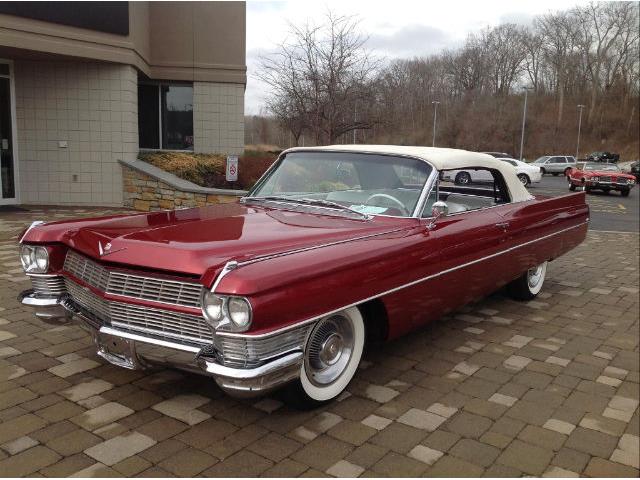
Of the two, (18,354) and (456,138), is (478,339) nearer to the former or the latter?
(18,354)

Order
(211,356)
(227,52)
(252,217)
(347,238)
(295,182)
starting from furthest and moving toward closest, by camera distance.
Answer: (227,52)
(295,182)
(252,217)
(347,238)
(211,356)

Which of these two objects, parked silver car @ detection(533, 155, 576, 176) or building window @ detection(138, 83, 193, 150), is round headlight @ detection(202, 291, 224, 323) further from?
parked silver car @ detection(533, 155, 576, 176)

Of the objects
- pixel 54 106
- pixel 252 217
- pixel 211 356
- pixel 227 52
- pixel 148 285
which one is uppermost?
pixel 227 52

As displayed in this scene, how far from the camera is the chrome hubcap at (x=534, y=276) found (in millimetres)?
5709

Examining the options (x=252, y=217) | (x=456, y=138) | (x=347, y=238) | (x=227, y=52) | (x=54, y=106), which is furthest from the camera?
(x=456, y=138)

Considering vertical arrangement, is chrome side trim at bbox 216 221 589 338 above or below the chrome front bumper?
above

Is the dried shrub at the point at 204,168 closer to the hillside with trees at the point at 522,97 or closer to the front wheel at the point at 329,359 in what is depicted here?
the front wheel at the point at 329,359

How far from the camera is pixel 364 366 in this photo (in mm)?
3867

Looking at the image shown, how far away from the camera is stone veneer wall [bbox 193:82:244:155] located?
1432cm

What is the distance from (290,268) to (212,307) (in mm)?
419

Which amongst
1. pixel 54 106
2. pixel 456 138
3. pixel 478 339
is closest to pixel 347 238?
pixel 478 339

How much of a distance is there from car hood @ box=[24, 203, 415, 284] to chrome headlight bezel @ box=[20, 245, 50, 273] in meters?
0.06

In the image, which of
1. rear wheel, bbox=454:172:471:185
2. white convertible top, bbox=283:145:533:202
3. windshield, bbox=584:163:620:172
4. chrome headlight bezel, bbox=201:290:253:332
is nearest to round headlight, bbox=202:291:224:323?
chrome headlight bezel, bbox=201:290:253:332

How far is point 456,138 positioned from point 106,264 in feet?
231
